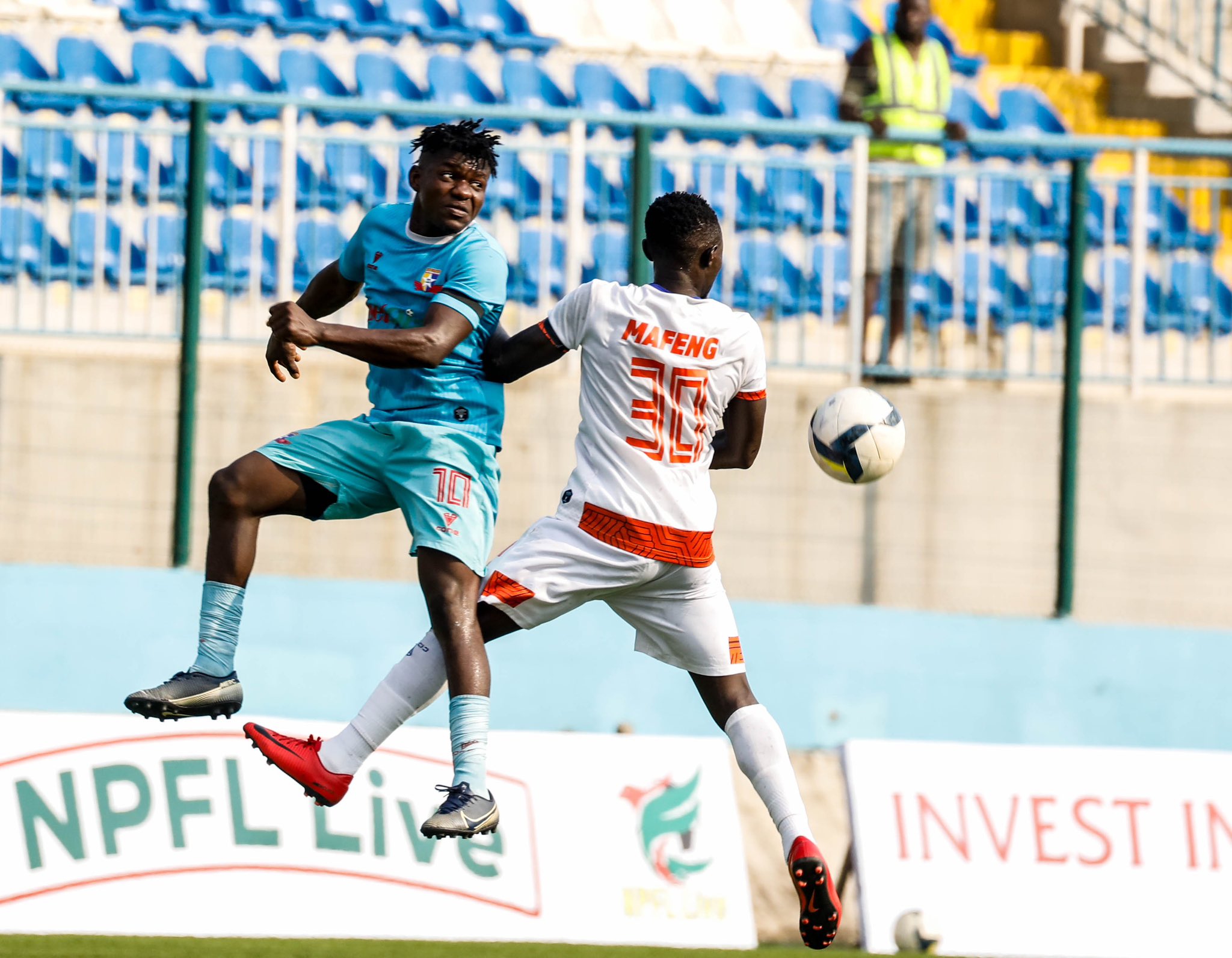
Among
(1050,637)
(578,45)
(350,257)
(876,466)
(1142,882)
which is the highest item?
(578,45)

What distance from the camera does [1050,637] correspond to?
9125 millimetres

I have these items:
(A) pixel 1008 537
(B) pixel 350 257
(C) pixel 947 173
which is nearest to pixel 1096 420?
(A) pixel 1008 537

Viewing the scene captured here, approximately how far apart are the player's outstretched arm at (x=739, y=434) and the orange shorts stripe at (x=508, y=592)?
2.30 feet

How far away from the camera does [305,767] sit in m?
5.34

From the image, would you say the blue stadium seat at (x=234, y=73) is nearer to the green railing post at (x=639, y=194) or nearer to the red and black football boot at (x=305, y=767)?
the green railing post at (x=639, y=194)

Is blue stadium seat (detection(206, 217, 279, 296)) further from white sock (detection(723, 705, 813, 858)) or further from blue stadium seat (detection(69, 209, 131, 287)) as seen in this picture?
white sock (detection(723, 705, 813, 858))

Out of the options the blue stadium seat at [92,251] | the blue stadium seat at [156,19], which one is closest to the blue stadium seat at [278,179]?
the blue stadium seat at [92,251]

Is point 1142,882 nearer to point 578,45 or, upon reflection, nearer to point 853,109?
point 853,109

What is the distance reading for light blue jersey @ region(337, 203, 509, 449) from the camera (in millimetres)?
5336

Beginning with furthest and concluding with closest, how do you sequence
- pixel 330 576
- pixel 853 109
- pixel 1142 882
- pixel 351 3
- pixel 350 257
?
pixel 351 3
pixel 853 109
pixel 330 576
pixel 1142 882
pixel 350 257

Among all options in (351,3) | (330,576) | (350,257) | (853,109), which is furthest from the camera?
(351,3)

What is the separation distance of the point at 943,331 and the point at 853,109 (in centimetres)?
157

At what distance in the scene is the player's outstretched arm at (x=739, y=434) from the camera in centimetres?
551

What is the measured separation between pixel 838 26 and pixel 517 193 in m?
5.89
